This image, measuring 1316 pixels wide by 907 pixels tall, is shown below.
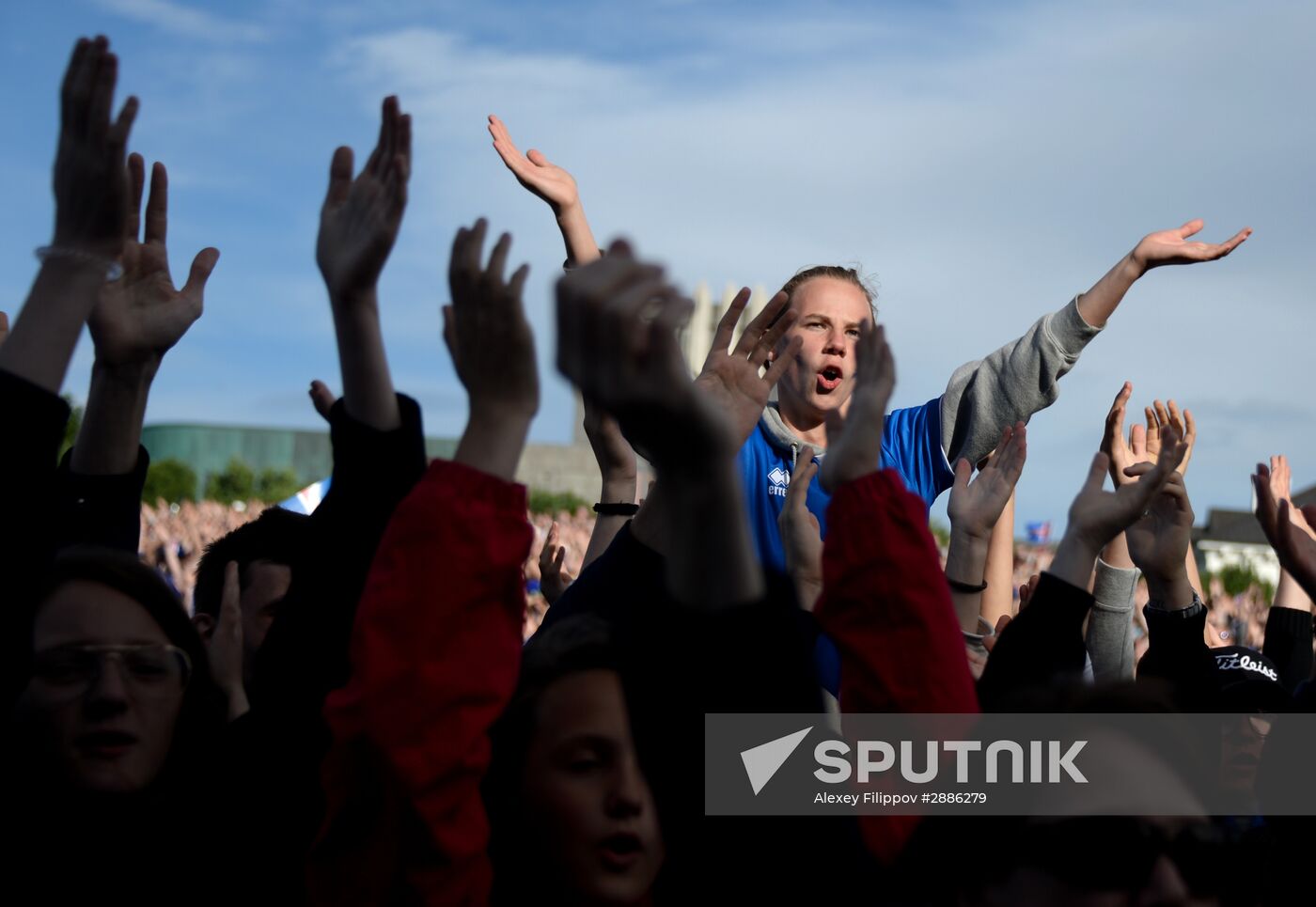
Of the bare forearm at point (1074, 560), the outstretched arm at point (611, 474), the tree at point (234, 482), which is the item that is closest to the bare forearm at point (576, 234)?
the outstretched arm at point (611, 474)

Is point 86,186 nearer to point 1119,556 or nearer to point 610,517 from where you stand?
point 610,517

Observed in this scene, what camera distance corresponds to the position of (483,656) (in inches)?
71.6

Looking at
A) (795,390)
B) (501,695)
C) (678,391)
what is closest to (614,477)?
(795,390)

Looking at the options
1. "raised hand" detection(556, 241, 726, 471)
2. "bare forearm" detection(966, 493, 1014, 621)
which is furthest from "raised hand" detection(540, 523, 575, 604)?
"raised hand" detection(556, 241, 726, 471)

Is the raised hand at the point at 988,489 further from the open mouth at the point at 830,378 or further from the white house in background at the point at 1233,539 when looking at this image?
the white house in background at the point at 1233,539

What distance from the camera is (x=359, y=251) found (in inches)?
83.0

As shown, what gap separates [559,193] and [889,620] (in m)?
2.19

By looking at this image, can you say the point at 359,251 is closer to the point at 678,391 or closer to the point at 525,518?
the point at 525,518

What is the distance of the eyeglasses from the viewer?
83.0 inches

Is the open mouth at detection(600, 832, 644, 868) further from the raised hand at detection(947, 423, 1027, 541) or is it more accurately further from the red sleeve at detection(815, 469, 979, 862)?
the raised hand at detection(947, 423, 1027, 541)

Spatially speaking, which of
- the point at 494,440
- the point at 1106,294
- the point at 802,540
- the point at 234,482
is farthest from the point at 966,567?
the point at 234,482

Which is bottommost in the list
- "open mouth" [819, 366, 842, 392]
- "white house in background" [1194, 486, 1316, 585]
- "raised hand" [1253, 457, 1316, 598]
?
"white house in background" [1194, 486, 1316, 585]

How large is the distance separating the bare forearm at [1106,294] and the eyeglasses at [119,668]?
2457 millimetres

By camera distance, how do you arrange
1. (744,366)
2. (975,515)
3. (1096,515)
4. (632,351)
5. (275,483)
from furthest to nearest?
1. (275,483)
2. (975,515)
3. (744,366)
4. (1096,515)
5. (632,351)
